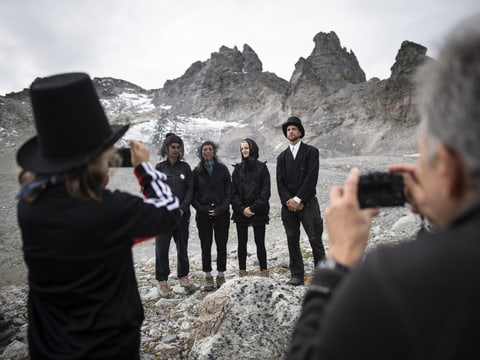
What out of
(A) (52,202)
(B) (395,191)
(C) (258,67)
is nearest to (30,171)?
(A) (52,202)

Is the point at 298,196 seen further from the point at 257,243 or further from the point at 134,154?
the point at 134,154

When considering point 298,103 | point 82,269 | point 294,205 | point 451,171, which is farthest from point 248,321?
point 298,103

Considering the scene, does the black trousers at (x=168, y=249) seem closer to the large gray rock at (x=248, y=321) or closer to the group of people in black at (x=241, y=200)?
the group of people in black at (x=241, y=200)

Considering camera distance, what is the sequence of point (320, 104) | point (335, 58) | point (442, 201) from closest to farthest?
point (442, 201)
point (320, 104)
point (335, 58)

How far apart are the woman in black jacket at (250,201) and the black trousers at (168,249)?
93cm

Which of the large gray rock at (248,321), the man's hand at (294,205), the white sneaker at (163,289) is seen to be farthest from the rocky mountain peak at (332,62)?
the large gray rock at (248,321)

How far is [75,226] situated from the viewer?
1596 mm

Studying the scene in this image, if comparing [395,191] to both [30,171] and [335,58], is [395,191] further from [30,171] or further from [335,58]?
[335,58]

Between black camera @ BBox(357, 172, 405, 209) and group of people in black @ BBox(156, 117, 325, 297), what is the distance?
408cm

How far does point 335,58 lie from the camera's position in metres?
75.2

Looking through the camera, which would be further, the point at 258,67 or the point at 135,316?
the point at 258,67

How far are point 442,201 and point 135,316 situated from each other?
5.41 ft

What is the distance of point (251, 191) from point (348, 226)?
4801mm

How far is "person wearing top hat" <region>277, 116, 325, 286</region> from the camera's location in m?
5.41
